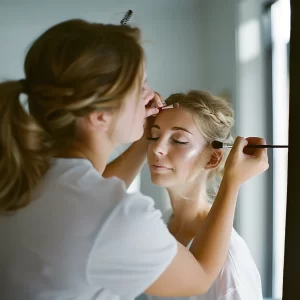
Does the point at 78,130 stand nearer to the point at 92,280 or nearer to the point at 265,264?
the point at 92,280

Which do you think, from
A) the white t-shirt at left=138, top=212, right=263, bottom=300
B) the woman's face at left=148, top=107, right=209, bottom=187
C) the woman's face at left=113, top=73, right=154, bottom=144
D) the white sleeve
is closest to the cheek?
the woman's face at left=148, top=107, right=209, bottom=187

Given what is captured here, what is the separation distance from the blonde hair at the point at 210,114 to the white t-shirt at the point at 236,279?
213 mm

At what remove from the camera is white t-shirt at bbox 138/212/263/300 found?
969 mm

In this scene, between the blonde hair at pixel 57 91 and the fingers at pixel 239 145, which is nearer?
the blonde hair at pixel 57 91

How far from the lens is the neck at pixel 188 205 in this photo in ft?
3.65

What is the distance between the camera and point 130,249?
24.4 inches

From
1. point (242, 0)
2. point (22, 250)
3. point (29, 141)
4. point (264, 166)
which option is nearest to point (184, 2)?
point (242, 0)

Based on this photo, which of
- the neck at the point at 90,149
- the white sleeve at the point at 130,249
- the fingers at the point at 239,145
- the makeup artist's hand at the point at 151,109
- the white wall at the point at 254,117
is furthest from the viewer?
the white wall at the point at 254,117

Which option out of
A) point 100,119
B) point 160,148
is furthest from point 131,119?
point 160,148

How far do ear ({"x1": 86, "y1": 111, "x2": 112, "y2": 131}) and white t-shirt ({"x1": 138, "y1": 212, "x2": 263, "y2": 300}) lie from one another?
0.47 metres

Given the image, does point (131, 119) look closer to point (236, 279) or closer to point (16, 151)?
point (16, 151)

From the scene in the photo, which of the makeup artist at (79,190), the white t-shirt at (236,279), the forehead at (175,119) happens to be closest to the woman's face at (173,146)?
the forehead at (175,119)

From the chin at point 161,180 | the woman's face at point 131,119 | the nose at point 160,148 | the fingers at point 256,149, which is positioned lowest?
the chin at point 161,180

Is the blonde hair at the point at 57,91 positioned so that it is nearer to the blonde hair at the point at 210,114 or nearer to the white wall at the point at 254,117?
the blonde hair at the point at 210,114
